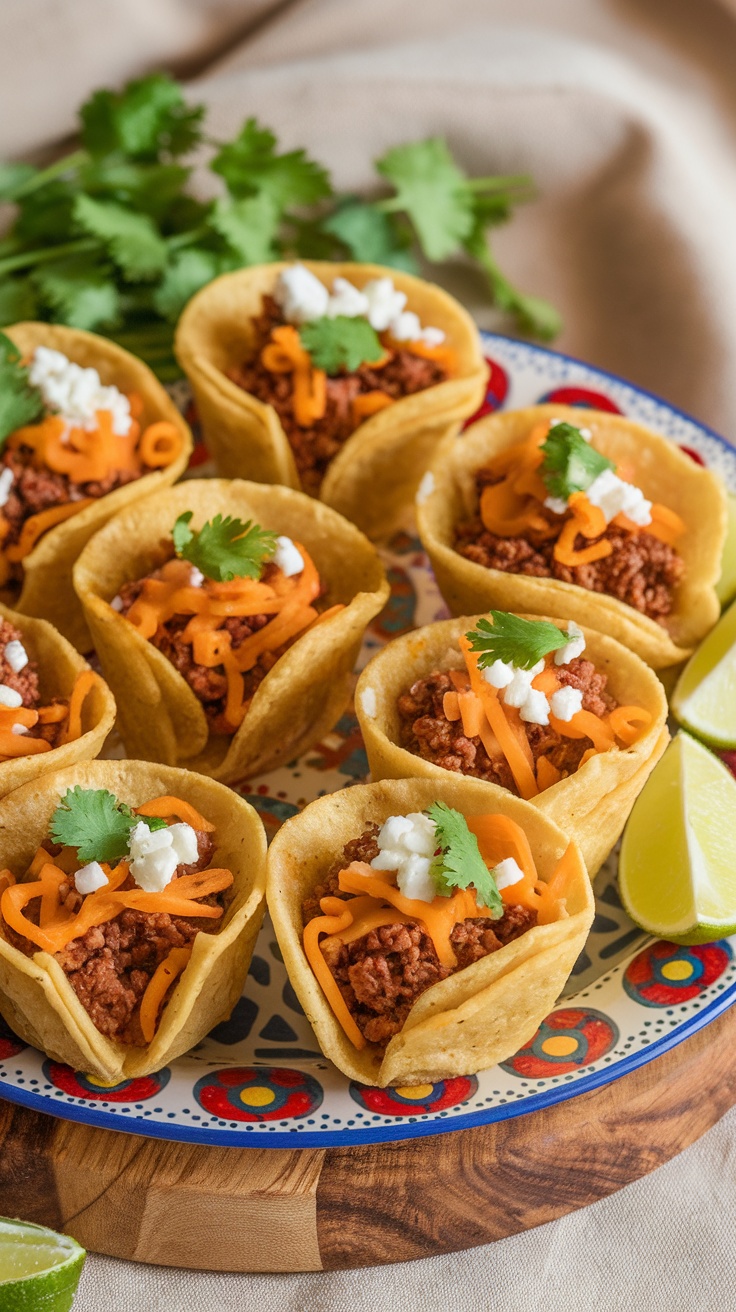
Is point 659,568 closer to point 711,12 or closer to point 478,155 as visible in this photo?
point 478,155

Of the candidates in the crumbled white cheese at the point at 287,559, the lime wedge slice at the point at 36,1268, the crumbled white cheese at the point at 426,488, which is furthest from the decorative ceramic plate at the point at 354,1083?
the crumbled white cheese at the point at 426,488

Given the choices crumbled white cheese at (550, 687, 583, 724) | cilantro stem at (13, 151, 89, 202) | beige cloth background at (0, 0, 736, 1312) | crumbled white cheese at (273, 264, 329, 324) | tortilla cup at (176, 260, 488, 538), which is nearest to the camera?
crumbled white cheese at (550, 687, 583, 724)

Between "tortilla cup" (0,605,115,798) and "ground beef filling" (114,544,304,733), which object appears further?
"ground beef filling" (114,544,304,733)

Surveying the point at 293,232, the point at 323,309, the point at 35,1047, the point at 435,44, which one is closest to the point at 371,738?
the point at 35,1047

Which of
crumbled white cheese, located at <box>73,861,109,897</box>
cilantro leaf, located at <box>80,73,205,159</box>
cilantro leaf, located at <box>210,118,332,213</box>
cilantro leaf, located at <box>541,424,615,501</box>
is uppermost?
cilantro leaf, located at <box>80,73,205,159</box>

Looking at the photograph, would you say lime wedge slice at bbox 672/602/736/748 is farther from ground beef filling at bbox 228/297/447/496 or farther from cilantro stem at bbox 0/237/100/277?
cilantro stem at bbox 0/237/100/277

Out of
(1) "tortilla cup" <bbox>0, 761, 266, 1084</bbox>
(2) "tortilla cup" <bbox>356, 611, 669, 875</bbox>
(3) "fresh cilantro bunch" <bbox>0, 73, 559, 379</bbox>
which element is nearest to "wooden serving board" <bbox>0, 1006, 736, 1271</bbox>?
(1) "tortilla cup" <bbox>0, 761, 266, 1084</bbox>

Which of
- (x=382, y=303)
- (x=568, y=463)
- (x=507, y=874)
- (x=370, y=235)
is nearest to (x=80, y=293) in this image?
(x=382, y=303)
